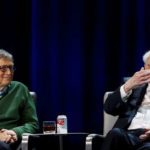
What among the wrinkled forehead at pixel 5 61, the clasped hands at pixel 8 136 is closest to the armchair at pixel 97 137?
the clasped hands at pixel 8 136

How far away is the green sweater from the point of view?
3.71m

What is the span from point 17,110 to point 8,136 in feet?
1.00

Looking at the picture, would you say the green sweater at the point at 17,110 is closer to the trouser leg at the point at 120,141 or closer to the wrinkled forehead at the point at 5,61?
the wrinkled forehead at the point at 5,61

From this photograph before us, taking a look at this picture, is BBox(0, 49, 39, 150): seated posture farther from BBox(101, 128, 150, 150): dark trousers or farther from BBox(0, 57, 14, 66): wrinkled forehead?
BBox(101, 128, 150, 150): dark trousers

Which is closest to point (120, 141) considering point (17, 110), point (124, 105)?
point (124, 105)

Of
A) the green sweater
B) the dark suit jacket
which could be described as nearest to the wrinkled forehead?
the green sweater

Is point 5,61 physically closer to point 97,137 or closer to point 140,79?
point 97,137

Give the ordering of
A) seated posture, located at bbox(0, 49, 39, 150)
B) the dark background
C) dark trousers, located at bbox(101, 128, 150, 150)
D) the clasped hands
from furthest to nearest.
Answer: the dark background → seated posture, located at bbox(0, 49, 39, 150) → the clasped hands → dark trousers, located at bbox(101, 128, 150, 150)

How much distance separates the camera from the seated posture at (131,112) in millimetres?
3244

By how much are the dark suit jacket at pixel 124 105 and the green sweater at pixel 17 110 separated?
0.58m

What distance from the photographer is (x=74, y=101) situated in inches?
172

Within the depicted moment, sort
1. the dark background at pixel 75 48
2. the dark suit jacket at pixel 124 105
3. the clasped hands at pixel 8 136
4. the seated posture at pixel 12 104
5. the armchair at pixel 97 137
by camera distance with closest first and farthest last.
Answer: the armchair at pixel 97 137, the clasped hands at pixel 8 136, the dark suit jacket at pixel 124 105, the seated posture at pixel 12 104, the dark background at pixel 75 48

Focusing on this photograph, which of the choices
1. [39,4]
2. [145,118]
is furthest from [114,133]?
[39,4]

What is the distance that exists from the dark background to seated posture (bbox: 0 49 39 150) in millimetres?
586
